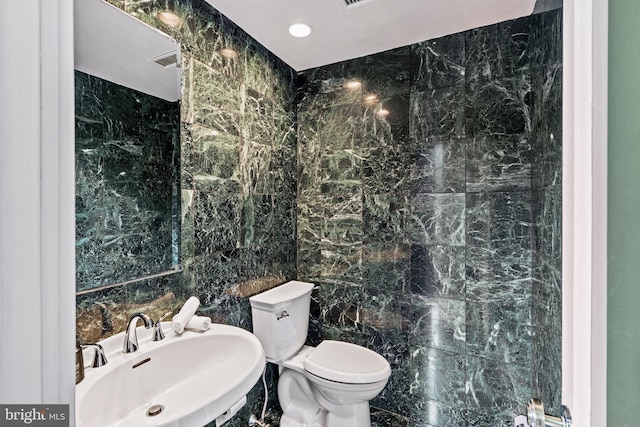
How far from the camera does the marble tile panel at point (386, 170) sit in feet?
6.15

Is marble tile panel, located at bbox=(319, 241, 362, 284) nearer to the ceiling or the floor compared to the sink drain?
nearer to the ceiling

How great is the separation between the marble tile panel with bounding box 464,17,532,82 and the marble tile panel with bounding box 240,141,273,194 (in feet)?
4.32

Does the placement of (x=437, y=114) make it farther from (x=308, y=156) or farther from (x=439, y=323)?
(x=439, y=323)

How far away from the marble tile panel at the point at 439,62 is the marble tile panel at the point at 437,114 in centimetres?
5

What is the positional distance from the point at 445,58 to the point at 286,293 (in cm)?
176

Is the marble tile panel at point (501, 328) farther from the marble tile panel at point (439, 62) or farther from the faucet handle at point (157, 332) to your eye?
the faucet handle at point (157, 332)

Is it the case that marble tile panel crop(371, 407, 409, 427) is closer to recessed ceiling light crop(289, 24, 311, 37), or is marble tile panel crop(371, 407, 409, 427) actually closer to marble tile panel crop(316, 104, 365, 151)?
marble tile panel crop(316, 104, 365, 151)

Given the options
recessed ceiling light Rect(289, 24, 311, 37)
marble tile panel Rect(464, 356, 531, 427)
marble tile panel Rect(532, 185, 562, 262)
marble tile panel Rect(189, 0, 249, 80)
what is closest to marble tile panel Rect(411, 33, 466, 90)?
recessed ceiling light Rect(289, 24, 311, 37)

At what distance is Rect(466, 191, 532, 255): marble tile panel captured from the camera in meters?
1.60

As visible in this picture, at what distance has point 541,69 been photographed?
4.45 feet

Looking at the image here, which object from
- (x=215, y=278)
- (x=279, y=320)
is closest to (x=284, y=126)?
(x=215, y=278)

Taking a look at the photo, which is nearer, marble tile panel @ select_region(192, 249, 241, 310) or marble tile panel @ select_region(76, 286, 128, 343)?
marble tile panel @ select_region(76, 286, 128, 343)
